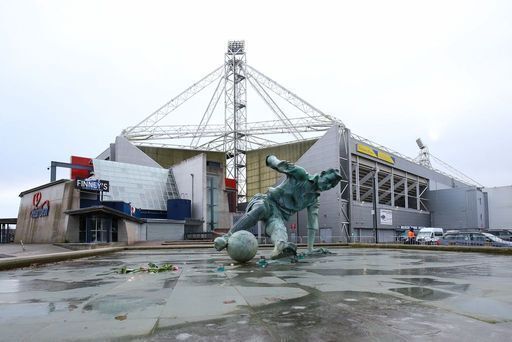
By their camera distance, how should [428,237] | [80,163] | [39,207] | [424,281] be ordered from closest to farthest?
[424,281]
[428,237]
[39,207]
[80,163]

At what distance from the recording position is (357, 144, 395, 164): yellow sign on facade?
65512 millimetres

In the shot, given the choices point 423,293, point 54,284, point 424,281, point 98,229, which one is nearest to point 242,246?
point 54,284

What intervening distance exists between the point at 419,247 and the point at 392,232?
4775 centimetres

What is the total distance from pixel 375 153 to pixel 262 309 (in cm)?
6579

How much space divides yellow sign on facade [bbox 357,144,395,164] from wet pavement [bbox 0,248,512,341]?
189 feet

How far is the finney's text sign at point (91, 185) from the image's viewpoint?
45.4 metres

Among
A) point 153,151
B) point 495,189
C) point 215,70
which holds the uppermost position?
point 215,70

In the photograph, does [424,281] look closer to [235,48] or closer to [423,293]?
[423,293]

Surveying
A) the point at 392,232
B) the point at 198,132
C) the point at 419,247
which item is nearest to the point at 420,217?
the point at 392,232

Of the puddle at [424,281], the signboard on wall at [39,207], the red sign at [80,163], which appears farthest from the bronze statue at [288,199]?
the red sign at [80,163]

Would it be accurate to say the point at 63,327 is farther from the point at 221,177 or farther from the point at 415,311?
the point at 221,177

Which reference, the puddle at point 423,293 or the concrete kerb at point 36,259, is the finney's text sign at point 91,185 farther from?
the puddle at point 423,293

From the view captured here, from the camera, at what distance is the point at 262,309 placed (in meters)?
5.68

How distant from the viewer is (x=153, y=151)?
7462 cm
